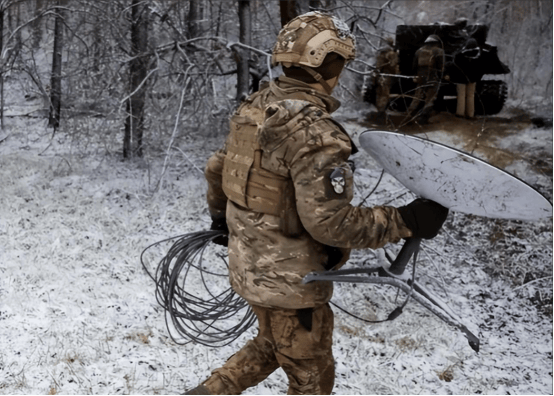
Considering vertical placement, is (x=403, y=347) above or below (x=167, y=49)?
below

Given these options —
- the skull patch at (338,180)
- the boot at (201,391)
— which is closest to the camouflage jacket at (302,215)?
the skull patch at (338,180)

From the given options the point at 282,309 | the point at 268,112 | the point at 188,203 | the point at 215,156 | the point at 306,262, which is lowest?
the point at 188,203

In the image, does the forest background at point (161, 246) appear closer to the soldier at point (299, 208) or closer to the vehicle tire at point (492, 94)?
the vehicle tire at point (492, 94)

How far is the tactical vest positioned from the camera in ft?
8.47

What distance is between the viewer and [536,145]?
9.14 metres

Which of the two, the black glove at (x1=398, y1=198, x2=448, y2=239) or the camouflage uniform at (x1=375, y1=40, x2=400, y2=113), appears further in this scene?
the camouflage uniform at (x1=375, y1=40, x2=400, y2=113)

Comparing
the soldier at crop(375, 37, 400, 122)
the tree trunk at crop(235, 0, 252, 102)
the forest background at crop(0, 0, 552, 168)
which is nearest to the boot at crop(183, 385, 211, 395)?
the forest background at crop(0, 0, 552, 168)

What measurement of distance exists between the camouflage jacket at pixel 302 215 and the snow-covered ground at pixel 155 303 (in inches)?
61.6

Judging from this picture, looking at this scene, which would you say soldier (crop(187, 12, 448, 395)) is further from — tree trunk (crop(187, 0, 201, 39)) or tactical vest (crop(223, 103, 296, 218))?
tree trunk (crop(187, 0, 201, 39))

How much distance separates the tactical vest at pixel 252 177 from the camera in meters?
2.58

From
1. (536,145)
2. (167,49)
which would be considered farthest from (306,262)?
(536,145)

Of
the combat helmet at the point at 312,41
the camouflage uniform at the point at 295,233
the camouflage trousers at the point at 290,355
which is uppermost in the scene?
the combat helmet at the point at 312,41

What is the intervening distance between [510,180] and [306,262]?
979mm

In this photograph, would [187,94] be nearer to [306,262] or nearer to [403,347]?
[403,347]
